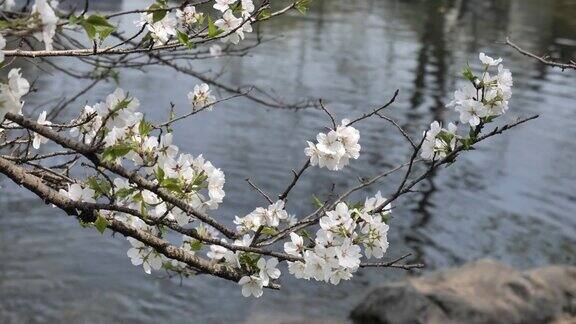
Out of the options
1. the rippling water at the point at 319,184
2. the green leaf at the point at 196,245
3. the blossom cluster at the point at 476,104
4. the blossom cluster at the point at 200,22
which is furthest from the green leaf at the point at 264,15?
the rippling water at the point at 319,184

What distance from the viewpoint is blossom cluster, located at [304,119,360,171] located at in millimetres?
2385

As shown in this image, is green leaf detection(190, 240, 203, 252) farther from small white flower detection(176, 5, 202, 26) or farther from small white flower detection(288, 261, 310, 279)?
small white flower detection(176, 5, 202, 26)

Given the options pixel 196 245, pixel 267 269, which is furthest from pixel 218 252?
pixel 267 269

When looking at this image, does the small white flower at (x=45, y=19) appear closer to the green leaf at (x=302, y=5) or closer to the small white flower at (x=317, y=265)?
the small white flower at (x=317, y=265)

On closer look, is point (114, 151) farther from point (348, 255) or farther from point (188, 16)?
point (188, 16)

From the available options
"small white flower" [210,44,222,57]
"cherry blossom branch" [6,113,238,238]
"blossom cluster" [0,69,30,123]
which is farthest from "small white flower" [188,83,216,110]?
"small white flower" [210,44,222,57]

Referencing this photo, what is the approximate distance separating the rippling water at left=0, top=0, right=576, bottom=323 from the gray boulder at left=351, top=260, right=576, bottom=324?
77 centimetres

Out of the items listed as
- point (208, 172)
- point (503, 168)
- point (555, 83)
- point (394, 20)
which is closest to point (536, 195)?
point (503, 168)

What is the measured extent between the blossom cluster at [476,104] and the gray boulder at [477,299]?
4.13m

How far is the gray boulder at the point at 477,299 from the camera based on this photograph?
651 centimetres

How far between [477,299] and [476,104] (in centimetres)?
453

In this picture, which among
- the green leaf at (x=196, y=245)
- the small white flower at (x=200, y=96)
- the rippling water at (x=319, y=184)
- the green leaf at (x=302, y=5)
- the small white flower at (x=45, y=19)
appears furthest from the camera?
the rippling water at (x=319, y=184)

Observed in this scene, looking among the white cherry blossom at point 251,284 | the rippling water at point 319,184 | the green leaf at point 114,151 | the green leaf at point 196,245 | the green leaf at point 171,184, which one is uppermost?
the green leaf at point 114,151

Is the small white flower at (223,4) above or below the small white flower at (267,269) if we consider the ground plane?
above
